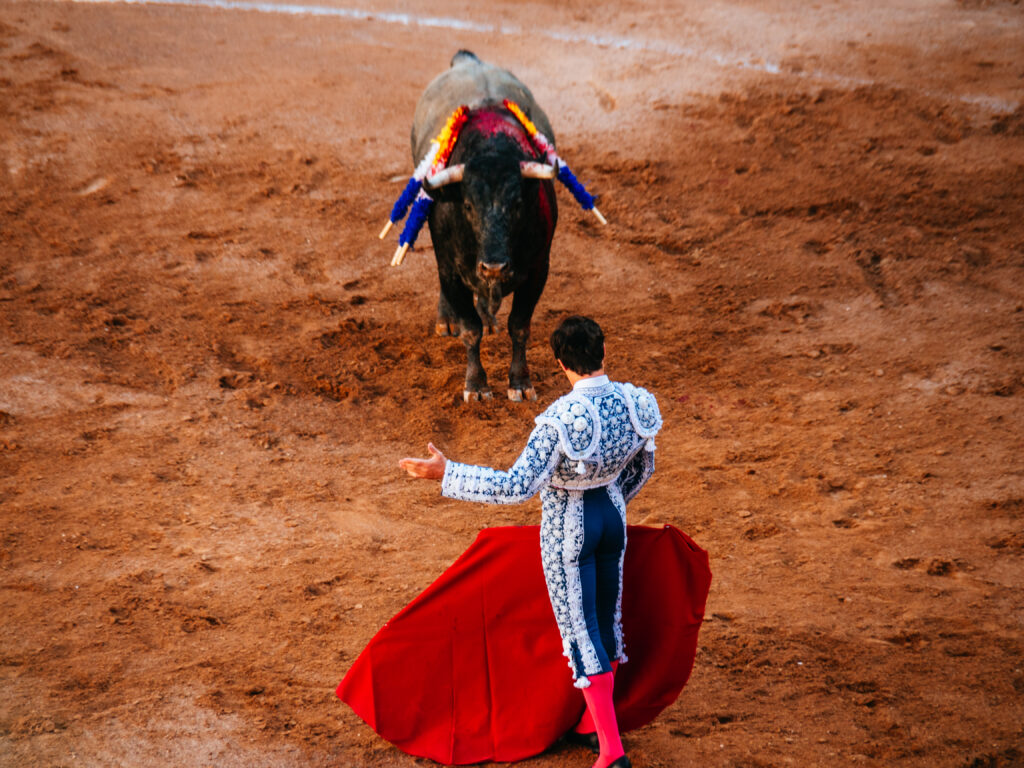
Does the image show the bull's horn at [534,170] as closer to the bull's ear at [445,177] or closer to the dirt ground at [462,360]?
the bull's ear at [445,177]

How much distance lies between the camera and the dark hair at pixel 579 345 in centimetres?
294

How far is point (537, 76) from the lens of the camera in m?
11.1

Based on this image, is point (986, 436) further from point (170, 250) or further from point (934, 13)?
point (934, 13)

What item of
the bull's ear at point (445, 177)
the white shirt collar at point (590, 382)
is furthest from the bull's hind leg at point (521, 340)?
the white shirt collar at point (590, 382)

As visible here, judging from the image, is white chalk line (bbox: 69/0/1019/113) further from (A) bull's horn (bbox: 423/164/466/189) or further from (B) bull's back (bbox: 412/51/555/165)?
(A) bull's horn (bbox: 423/164/466/189)

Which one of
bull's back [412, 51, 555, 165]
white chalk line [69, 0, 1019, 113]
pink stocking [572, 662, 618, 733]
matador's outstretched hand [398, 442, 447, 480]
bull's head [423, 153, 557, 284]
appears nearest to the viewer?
matador's outstretched hand [398, 442, 447, 480]

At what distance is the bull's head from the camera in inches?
218

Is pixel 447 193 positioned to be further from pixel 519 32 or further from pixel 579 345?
pixel 519 32

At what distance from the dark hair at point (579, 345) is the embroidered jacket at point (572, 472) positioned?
0.19ft

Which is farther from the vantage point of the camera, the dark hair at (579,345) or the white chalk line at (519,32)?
the white chalk line at (519,32)

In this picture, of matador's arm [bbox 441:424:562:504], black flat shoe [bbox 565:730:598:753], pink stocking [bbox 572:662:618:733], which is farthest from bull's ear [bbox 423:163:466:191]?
black flat shoe [bbox 565:730:598:753]

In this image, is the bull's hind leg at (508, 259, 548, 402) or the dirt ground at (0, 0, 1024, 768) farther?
the bull's hind leg at (508, 259, 548, 402)

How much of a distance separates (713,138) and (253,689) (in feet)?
25.7

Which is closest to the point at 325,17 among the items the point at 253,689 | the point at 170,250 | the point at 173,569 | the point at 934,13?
the point at 170,250
